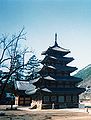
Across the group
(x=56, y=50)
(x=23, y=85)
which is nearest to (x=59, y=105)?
(x=56, y=50)

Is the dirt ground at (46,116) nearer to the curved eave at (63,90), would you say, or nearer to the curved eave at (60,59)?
the curved eave at (63,90)

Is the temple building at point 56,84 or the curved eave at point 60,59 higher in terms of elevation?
the curved eave at point 60,59

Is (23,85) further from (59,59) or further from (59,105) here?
(59,105)

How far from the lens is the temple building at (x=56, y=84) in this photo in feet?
178

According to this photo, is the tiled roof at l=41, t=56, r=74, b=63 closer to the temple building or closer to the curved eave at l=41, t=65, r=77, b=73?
the temple building

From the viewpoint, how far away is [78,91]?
56.6 meters

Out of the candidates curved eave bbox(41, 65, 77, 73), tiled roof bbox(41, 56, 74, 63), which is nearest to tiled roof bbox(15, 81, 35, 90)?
tiled roof bbox(41, 56, 74, 63)

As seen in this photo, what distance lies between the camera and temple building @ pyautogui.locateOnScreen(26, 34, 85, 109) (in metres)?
54.1

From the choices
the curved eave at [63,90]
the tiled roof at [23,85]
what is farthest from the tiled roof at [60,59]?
the tiled roof at [23,85]

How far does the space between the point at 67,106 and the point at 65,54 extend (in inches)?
579

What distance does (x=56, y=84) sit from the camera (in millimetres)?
56438

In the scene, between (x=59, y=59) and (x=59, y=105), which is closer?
(x=59, y=105)

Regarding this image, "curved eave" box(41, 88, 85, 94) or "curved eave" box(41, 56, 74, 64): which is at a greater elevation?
"curved eave" box(41, 56, 74, 64)

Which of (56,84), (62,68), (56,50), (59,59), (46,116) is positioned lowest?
(46,116)
